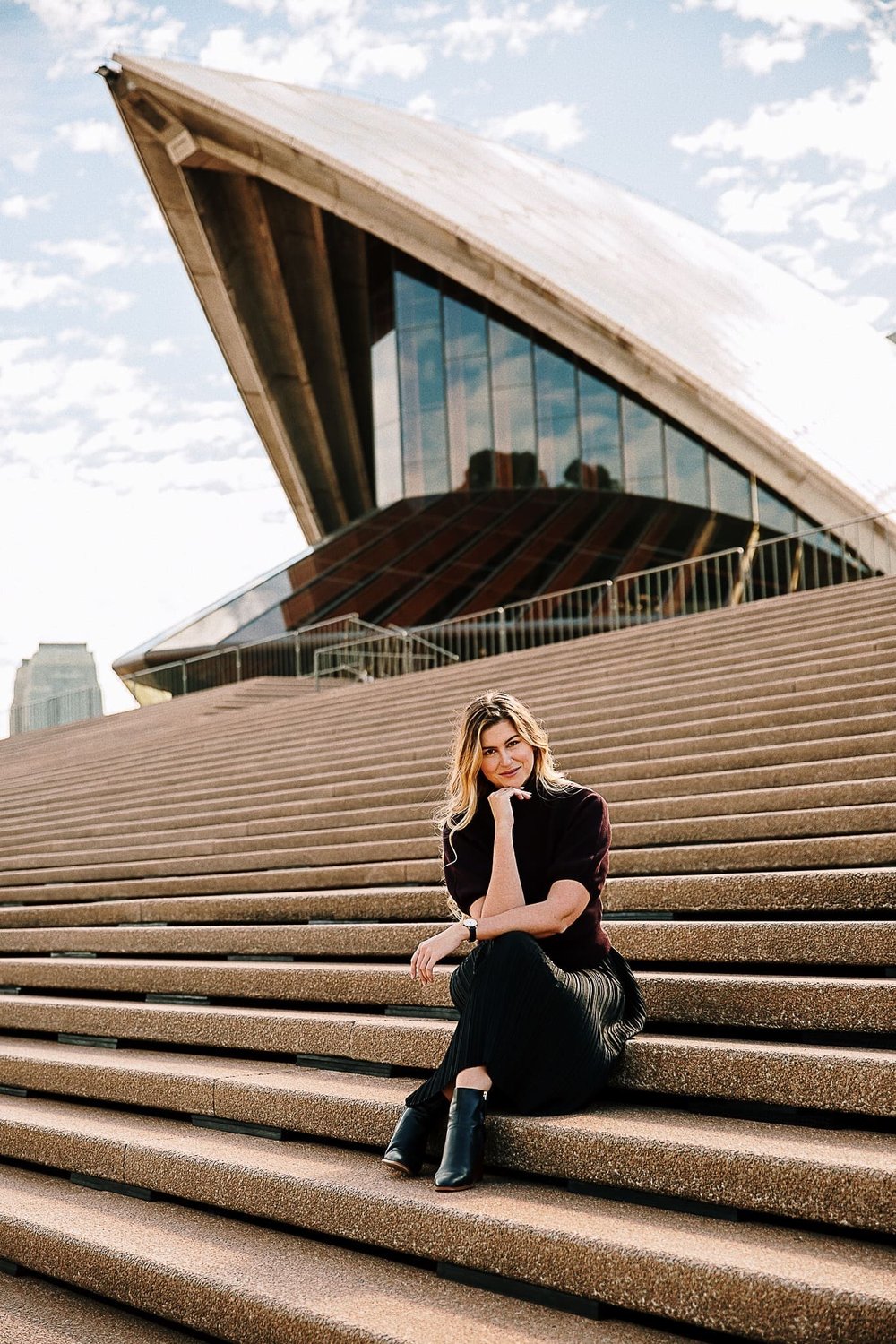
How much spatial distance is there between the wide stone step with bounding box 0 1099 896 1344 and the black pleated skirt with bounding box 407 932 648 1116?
21 cm

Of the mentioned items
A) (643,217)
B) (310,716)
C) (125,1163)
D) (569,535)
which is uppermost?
(643,217)

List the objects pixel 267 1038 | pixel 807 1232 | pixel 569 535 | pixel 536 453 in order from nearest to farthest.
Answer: pixel 807 1232 < pixel 267 1038 < pixel 569 535 < pixel 536 453

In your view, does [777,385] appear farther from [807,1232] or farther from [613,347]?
[807,1232]

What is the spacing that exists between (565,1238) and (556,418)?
72.6 ft

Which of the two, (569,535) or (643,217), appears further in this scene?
(643,217)

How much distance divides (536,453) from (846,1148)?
22086 mm

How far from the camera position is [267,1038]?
3.71m

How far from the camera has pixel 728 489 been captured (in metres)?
20.9

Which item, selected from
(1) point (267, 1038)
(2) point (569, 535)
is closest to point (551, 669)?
(1) point (267, 1038)

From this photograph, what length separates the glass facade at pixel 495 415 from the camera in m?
22.1

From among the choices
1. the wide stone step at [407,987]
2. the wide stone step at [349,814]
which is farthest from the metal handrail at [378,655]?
the wide stone step at [407,987]

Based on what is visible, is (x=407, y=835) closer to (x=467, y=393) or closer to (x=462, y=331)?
(x=467, y=393)

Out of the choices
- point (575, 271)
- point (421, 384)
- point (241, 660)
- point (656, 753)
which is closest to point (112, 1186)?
point (656, 753)

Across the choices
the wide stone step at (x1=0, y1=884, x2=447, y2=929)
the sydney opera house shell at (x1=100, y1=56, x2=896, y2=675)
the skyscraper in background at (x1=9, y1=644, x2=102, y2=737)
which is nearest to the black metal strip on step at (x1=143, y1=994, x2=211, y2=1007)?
the wide stone step at (x1=0, y1=884, x2=447, y2=929)
